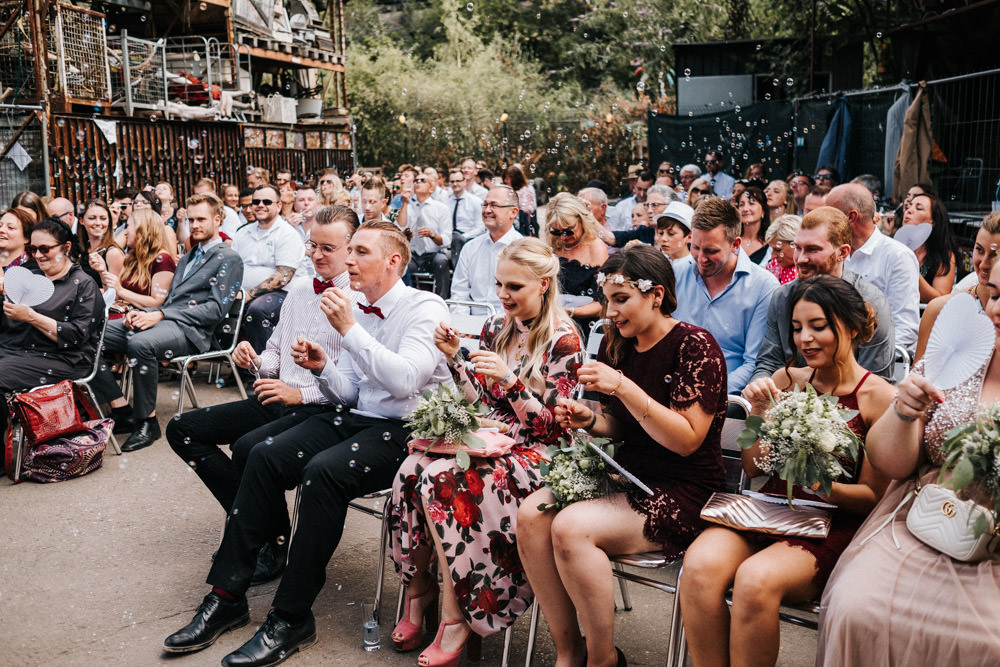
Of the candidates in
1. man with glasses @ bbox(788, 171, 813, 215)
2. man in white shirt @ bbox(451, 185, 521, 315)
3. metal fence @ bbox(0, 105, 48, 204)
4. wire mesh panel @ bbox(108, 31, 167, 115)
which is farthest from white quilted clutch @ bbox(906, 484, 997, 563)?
wire mesh panel @ bbox(108, 31, 167, 115)

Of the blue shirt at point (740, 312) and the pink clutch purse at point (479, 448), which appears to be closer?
the pink clutch purse at point (479, 448)

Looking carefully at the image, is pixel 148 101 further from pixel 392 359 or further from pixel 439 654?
pixel 439 654

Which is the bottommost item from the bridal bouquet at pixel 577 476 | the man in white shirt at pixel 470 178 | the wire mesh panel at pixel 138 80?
the bridal bouquet at pixel 577 476

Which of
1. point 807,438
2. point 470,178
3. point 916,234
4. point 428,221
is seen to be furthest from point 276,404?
point 470,178

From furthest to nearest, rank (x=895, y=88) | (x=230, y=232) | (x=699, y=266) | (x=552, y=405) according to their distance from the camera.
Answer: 1. (x=895, y=88)
2. (x=230, y=232)
3. (x=699, y=266)
4. (x=552, y=405)

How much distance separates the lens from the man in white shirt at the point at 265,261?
756 centimetres

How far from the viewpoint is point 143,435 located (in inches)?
252

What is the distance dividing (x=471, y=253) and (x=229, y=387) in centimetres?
242

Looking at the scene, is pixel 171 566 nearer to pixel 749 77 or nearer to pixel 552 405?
Result: pixel 552 405

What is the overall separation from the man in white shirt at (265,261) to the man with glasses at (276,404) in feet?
10.2

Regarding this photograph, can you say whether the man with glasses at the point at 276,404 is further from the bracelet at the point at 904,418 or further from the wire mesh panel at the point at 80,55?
the wire mesh panel at the point at 80,55

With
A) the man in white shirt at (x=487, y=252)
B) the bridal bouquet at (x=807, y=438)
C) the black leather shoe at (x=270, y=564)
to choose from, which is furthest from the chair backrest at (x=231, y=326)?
the bridal bouquet at (x=807, y=438)

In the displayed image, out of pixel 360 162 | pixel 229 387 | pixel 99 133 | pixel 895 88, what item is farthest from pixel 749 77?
pixel 360 162

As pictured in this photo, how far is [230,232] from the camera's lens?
9.68 metres
